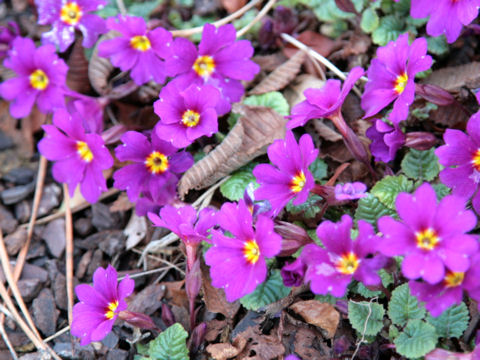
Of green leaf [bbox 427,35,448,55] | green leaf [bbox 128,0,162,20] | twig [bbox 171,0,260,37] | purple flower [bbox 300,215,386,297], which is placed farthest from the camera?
green leaf [bbox 128,0,162,20]

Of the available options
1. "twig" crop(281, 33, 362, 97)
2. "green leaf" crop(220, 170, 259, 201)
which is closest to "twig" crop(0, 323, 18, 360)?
"green leaf" crop(220, 170, 259, 201)

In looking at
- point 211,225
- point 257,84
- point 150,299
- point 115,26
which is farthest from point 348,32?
point 150,299

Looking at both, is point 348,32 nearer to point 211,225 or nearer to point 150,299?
point 211,225

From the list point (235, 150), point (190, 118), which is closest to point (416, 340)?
point (235, 150)

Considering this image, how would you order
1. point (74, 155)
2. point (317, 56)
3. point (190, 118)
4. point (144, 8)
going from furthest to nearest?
point (144, 8)
point (317, 56)
point (74, 155)
point (190, 118)

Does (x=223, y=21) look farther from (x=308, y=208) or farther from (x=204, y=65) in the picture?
(x=308, y=208)

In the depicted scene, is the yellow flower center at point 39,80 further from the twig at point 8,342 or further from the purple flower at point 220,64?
the twig at point 8,342

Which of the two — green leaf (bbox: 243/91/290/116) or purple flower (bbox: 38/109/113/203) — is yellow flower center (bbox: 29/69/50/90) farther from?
green leaf (bbox: 243/91/290/116)

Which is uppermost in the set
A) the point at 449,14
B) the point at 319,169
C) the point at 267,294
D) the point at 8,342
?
the point at 449,14
